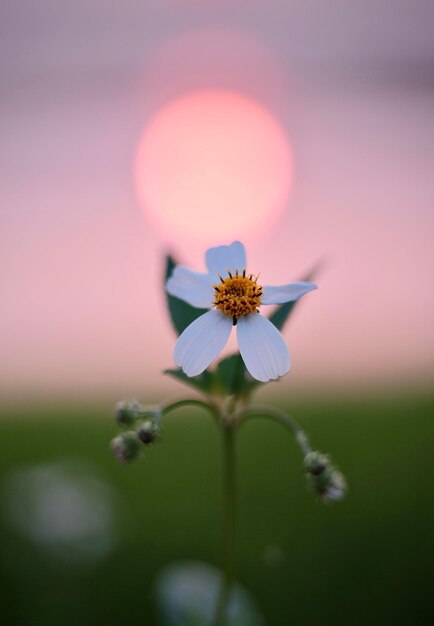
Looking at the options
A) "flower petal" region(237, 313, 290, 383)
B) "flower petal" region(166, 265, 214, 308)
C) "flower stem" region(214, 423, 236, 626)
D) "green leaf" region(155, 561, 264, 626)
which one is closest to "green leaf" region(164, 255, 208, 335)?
"flower petal" region(166, 265, 214, 308)

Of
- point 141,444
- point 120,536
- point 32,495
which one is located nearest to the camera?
point 141,444

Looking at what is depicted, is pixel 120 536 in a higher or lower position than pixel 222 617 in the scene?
higher

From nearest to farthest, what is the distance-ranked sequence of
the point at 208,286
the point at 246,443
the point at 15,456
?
the point at 208,286
the point at 15,456
the point at 246,443

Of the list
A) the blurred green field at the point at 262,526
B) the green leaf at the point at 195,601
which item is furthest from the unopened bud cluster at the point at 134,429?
the blurred green field at the point at 262,526

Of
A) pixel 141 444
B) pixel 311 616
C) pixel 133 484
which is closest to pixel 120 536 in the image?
pixel 133 484

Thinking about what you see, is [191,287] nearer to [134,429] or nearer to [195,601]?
[134,429]

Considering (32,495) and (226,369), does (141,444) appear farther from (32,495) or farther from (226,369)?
(32,495)

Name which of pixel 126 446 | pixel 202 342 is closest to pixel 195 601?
pixel 126 446

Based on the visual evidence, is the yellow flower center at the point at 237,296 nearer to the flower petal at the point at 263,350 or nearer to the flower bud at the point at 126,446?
the flower petal at the point at 263,350
